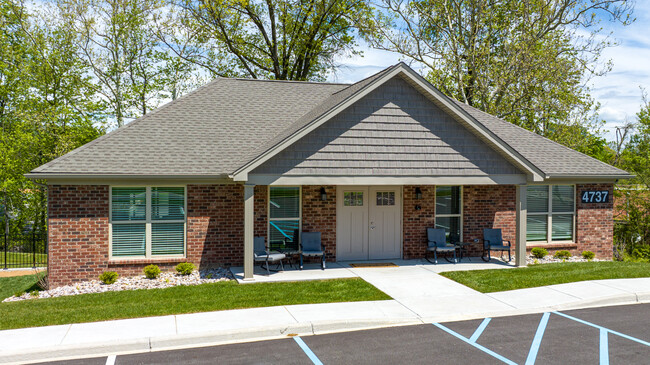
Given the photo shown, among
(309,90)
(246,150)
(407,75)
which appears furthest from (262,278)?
(309,90)

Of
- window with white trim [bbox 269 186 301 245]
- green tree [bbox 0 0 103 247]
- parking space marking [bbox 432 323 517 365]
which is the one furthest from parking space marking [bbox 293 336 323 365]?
green tree [bbox 0 0 103 247]

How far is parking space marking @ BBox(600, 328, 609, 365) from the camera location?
23.3 feet

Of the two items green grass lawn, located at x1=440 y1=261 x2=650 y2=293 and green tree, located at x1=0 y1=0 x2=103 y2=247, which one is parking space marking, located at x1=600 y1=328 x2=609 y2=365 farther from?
green tree, located at x1=0 y1=0 x2=103 y2=247

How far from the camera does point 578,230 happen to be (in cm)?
1608

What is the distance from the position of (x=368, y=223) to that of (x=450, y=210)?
9.01 feet

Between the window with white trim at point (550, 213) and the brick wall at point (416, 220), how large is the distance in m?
3.41

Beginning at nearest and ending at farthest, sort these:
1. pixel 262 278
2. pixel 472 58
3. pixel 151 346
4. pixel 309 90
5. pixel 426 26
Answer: pixel 151 346 < pixel 262 278 < pixel 309 90 < pixel 472 58 < pixel 426 26

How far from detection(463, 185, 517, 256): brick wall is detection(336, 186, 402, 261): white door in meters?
2.27

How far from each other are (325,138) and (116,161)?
5.34m

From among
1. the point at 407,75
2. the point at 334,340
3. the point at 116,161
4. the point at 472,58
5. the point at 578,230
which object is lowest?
the point at 334,340

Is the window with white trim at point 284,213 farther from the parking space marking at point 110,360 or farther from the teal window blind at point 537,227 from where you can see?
the teal window blind at point 537,227

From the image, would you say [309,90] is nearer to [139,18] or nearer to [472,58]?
[472,58]

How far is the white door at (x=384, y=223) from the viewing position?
48.4 ft

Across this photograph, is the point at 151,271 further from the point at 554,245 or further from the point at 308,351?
the point at 554,245
